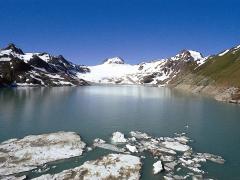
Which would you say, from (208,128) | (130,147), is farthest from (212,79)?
(130,147)

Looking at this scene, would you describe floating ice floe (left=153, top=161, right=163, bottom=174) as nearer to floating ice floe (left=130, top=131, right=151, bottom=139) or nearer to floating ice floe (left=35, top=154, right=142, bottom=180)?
floating ice floe (left=35, top=154, right=142, bottom=180)

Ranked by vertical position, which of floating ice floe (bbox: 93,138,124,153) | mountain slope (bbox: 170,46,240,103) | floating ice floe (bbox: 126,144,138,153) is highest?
mountain slope (bbox: 170,46,240,103)

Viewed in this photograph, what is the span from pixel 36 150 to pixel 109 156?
34.1 feet

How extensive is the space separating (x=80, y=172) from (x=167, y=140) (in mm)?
20303

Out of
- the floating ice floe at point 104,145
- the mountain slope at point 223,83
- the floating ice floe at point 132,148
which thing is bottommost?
the floating ice floe at point 104,145

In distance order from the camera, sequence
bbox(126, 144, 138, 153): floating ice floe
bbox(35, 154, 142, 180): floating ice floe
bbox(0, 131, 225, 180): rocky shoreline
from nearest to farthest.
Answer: bbox(35, 154, 142, 180): floating ice floe
bbox(0, 131, 225, 180): rocky shoreline
bbox(126, 144, 138, 153): floating ice floe

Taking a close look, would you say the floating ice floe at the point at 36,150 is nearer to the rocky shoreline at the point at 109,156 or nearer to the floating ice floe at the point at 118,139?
the rocky shoreline at the point at 109,156

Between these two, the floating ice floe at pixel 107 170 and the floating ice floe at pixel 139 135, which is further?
the floating ice floe at pixel 139 135

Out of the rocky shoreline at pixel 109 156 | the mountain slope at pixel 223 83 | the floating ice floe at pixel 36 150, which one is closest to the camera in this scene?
the rocky shoreline at pixel 109 156

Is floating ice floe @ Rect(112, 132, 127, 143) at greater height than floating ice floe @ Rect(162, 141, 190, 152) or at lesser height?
greater

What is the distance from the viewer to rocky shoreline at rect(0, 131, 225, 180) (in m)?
33.6

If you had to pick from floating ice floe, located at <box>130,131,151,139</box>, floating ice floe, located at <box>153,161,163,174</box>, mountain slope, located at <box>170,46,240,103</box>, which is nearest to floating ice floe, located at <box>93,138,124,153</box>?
floating ice floe, located at <box>130,131,151,139</box>

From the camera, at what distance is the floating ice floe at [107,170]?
3250 cm

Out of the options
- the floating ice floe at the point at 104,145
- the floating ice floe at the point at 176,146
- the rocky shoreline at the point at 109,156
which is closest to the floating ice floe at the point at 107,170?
the rocky shoreline at the point at 109,156
